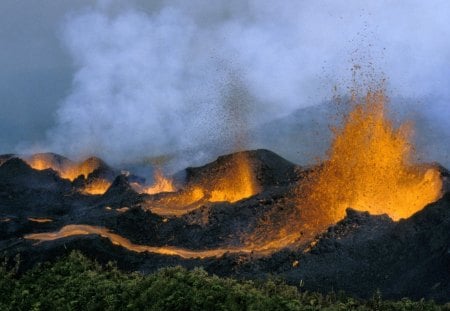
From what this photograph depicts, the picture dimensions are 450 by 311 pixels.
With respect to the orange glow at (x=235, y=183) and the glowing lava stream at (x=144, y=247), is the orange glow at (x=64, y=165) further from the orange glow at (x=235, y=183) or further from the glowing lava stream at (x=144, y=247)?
the glowing lava stream at (x=144, y=247)

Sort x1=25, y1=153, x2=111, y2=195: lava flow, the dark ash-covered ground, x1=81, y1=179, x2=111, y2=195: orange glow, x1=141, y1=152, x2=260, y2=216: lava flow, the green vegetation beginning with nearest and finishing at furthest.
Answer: the green vegetation
the dark ash-covered ground
x1=141, y1=152, x2=260, y2=216: lava flow
x1=81, y1=179, x2=111, y2=195: orange glow
x1=25, y1=153, x2=111, y2=195: lava flow

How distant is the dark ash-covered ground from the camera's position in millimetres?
20422

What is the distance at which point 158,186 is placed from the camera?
53688 millimetres

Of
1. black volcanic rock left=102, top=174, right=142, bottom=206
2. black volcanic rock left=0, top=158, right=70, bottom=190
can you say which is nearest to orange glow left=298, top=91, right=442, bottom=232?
black volcanic rock left=102, top=174, right=142, bottom=206

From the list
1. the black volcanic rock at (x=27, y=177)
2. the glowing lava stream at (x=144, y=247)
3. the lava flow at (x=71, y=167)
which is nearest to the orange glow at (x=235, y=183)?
the glowing lava stream at (x=144, y=247)

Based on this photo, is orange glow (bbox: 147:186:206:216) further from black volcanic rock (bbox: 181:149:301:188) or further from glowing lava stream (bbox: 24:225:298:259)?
glowing lava stream (bbox: 24:225:298:259)

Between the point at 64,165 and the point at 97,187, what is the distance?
1509 cm

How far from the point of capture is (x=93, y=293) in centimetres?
1546

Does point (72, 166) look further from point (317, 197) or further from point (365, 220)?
point (365, 220)

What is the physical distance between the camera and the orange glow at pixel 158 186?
50.8 meters

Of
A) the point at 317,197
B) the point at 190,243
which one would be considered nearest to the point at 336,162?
the point at 317,197

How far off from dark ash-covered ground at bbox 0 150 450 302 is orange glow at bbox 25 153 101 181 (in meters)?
24.5

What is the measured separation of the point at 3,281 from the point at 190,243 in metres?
13.1

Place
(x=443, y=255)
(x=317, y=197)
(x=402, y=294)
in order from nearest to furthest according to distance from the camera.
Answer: (x=402, y=294) < (x=443, y=255) < (x=317, y=197)
